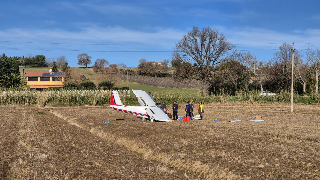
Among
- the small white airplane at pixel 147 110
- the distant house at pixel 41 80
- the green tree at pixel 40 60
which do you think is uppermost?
the green tree at pixel 40 60

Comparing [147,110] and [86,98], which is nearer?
[147,110]

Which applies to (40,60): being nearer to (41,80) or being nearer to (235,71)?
(41,80)

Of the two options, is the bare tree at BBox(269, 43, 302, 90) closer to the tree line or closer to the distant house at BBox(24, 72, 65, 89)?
the tree line

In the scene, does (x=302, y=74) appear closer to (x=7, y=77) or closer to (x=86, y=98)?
(x=86, y=98)

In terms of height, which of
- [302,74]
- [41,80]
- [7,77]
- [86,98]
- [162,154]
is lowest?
[162,154]

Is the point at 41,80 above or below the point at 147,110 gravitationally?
above

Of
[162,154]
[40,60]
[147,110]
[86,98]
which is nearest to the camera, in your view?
[162,154]

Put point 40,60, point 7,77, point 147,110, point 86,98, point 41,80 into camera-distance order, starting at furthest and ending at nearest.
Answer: point 40,60 → point 41,80 → point 7,77 → point 86,98 → point 147,110

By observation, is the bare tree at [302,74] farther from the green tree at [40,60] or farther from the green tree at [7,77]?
the green tree at [40,60]

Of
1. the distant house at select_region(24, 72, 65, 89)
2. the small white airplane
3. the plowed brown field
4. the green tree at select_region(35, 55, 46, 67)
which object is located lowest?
the plowed brown field

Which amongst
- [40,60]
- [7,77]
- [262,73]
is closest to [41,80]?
[7,77]

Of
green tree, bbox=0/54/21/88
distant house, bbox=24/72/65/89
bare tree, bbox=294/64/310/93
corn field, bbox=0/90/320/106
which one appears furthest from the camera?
distant house, bbox=24/72/65/89

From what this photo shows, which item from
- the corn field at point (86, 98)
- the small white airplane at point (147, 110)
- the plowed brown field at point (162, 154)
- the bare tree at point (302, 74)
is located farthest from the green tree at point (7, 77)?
the bare tree at point (302, 74)

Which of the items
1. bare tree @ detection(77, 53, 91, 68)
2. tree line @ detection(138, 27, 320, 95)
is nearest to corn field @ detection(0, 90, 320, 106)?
tree line @ detection(138, 27, 320, 95)
